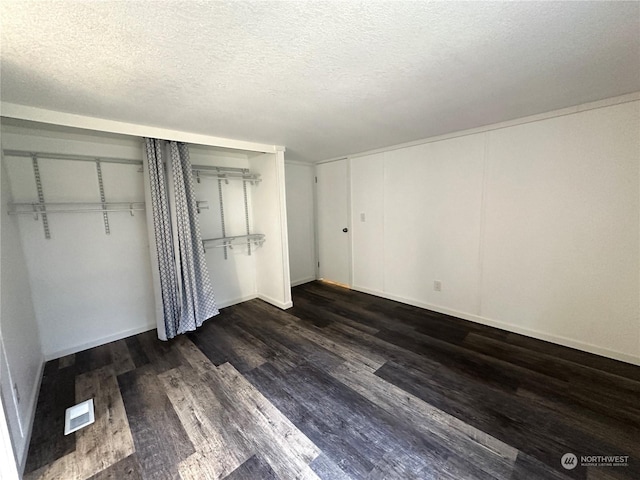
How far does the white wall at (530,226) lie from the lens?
80.3 inches

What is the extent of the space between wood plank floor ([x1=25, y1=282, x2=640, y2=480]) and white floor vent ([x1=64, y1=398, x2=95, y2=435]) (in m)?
0.04

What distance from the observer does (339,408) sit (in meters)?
1.70

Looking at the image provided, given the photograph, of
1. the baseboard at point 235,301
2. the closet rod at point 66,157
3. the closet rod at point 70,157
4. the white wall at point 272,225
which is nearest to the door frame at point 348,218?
the white wall at point 272,225

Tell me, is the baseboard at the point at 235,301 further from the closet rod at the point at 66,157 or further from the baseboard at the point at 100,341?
the closet rod at the point at 66,157

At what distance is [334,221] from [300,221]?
1.96ft

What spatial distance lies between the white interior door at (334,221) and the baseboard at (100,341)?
272cm

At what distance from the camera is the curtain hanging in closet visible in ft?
8.26

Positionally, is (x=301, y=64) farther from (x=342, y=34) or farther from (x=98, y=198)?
(x=98, y=198)

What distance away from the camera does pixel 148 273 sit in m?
2.89

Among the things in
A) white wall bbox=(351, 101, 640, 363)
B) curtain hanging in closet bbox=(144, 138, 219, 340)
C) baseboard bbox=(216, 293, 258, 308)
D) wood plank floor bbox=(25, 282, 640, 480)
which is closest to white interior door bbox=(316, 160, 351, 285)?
white wall bbox=(351, 101, 640, 363)

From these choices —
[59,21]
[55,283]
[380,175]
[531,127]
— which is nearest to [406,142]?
[380,175]

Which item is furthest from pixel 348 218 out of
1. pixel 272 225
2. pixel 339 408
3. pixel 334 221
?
pixel 339 408

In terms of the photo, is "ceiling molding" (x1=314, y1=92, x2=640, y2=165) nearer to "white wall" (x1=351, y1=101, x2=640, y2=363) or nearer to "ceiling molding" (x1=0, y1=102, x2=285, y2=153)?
"white wall" (x1=351, y1=101, x2=640, y2=363)

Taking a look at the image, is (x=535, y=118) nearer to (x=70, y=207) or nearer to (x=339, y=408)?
(x=339, y=408)
